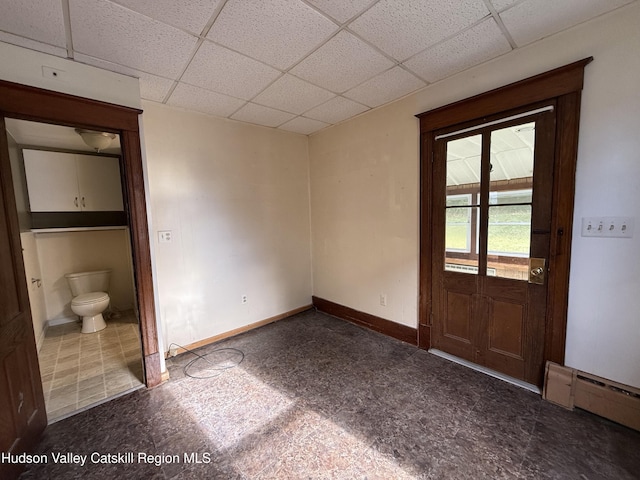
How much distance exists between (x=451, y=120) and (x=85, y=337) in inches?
182

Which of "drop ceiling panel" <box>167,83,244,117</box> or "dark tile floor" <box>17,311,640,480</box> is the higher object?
"drop ceiling panel" <box>167,83,244,117</box>

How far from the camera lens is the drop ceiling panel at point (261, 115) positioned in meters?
2.72

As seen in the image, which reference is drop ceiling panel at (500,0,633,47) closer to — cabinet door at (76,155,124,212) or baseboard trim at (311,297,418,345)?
baseboard trim at (311,297,418,345)

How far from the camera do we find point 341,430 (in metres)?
1.67

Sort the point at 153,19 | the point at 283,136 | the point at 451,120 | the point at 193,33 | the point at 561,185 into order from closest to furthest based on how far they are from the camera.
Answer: the point at 153,19
the point at 193,33
the point at 561,185
the point at 451,120
the point at 283,136

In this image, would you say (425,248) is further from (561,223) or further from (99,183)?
(99,183)

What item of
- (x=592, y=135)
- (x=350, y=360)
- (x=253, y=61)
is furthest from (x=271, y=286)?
(x=592, y=135)

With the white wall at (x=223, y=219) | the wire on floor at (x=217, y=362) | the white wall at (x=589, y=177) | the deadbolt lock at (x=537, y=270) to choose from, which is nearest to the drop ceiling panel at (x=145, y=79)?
the white wall at (x=223, y=219)

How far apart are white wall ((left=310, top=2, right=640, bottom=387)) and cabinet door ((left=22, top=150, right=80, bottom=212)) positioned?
3.88 m

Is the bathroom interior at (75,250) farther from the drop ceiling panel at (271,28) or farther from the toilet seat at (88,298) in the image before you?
the drop ceiling panel at (271,28)

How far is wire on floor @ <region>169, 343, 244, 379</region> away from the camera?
234 centimetres

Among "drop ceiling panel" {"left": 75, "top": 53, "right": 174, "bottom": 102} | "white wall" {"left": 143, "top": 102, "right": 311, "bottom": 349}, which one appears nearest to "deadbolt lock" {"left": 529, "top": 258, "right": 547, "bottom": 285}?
"white wall" {"left": 143, "top": 102, "right": 311, "bottom": 349}

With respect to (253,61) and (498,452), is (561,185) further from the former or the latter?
(253,61)

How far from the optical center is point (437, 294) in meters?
2.51
